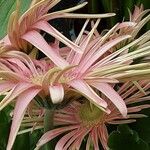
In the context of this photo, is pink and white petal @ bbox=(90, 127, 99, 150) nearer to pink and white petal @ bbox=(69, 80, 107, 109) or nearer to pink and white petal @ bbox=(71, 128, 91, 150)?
pink and white petal @ bbox=(71, 128, 91, 150)

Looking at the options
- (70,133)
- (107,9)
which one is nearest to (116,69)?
(70,133)

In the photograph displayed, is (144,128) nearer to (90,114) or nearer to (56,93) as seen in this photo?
(90,114)

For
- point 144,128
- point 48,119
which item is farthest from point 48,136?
point 144,128

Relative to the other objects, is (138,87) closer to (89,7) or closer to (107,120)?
(107,120)

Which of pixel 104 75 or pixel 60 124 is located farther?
pixel 60 124

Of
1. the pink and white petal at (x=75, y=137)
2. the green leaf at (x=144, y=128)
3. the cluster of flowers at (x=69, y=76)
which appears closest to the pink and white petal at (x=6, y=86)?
the cluster of flowers at (x=69, y=76)

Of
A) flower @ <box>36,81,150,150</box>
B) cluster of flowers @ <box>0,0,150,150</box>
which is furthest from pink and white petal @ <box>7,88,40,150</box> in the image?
flower @ <box>36,81,150,150</box>
